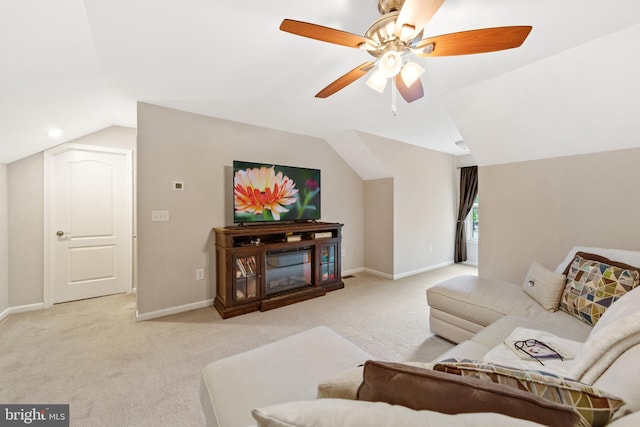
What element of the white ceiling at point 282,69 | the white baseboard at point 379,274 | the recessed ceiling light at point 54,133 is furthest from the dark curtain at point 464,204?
the recessed ceiling light at point 54,133

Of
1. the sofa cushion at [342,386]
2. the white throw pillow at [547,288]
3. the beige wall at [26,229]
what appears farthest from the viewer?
the beige wall at [26,229]

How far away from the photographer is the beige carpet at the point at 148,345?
1575mm

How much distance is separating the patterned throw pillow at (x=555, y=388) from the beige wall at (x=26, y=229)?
4.31 m

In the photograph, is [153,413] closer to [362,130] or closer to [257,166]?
[257,166]

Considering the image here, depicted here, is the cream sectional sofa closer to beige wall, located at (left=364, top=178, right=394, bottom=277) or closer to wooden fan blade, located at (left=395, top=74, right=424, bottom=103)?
wooden fan blade, located at (left=395, top=74, right=424, bottom=103)

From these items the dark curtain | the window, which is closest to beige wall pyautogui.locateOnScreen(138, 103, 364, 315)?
the dark curtain

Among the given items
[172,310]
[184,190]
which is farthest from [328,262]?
[184,190]

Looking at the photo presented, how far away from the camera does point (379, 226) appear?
4434 millimetres

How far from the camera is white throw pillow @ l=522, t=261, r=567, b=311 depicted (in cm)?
183

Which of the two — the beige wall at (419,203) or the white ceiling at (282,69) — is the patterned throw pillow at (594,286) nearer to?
the white ceiling at (282,69)

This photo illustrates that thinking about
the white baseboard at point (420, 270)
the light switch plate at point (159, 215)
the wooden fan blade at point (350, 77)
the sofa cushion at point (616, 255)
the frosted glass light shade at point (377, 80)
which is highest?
the wooden fan blade at point (350, 77)

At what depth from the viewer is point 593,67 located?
1.81 m

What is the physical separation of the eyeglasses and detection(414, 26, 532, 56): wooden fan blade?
1.53 metres

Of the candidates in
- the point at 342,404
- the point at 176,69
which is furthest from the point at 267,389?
the point at 176,69
